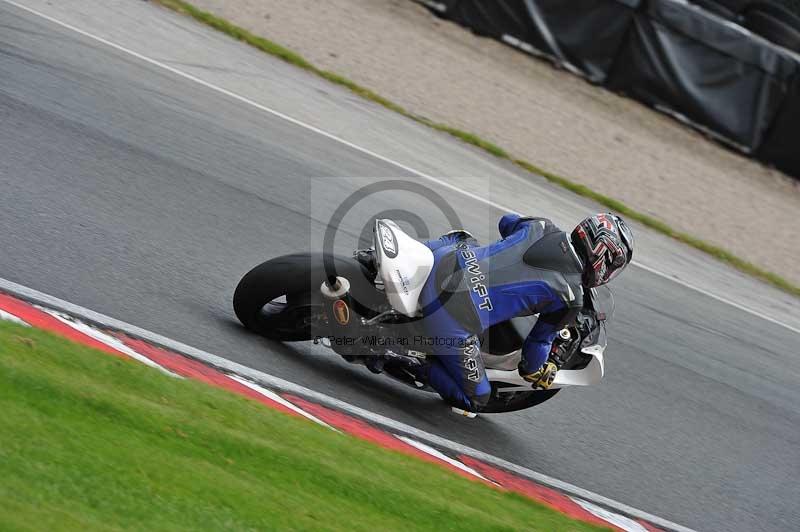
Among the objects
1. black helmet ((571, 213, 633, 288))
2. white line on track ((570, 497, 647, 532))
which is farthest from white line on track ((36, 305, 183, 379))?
white line on track ((570, 497, 647, 532))

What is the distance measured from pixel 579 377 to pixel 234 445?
109 inches

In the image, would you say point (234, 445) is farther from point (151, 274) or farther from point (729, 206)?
point (729, 206)

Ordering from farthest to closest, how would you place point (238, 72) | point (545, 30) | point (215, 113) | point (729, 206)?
point (545, 30), point (729, 206), point (238, 72), point (215, 113)

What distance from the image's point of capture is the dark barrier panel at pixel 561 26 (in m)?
16.0

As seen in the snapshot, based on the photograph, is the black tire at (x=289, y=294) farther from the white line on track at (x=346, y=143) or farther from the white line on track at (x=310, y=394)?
the white line on track at (x=346, y=143)

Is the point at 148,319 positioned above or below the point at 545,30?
below

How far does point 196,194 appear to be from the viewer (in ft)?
26.4

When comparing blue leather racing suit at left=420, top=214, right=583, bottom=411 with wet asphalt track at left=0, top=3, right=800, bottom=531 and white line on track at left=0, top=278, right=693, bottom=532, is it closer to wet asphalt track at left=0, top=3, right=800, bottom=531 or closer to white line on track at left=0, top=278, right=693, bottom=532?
white line on track at left=0, top=278, right=693, bottom=532

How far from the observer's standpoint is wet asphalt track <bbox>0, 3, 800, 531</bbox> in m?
6.27

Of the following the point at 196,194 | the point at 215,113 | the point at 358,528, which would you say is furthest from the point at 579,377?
the point at 215,113

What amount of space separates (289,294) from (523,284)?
1364 mm

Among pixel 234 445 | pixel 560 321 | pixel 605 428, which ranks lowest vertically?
pixel 605 428

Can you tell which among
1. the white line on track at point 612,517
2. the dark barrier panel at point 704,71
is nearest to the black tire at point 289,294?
the white line on track at point 612,517

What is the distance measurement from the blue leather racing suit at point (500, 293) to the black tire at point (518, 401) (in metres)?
0.53
